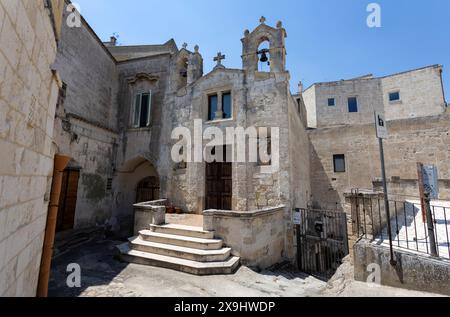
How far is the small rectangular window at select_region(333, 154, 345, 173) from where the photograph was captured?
13805 millimetres

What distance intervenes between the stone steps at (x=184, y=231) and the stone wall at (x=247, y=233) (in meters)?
0.17

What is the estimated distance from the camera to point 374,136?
1298 centimetres

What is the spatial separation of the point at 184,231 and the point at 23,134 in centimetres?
494

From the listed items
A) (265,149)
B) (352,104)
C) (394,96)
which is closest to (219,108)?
(265,149)

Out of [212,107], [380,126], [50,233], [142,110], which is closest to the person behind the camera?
[50,233]

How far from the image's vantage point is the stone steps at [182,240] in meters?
5.70

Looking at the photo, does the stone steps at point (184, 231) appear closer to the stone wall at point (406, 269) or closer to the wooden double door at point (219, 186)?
the wooden double door at point (219, 186)

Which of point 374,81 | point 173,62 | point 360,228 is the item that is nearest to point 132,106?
point 173,62

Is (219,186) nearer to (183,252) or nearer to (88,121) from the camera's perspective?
(183,252)

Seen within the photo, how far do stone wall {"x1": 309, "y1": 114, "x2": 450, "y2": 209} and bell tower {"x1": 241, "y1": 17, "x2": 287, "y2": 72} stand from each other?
7526 millimetres

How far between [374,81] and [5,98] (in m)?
25.6

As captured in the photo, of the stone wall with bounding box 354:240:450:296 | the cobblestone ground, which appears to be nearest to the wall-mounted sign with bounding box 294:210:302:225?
the cobblestone ground
